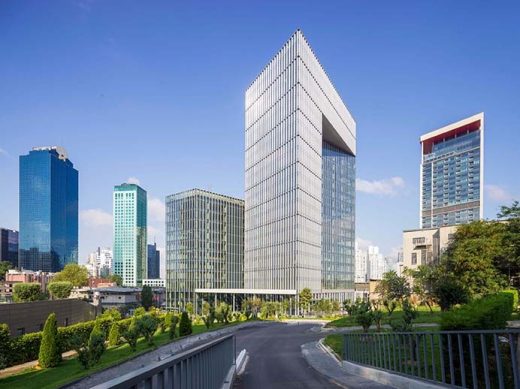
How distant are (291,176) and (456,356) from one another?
80529 mm

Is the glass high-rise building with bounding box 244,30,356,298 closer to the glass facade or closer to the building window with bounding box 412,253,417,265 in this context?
the glass facade

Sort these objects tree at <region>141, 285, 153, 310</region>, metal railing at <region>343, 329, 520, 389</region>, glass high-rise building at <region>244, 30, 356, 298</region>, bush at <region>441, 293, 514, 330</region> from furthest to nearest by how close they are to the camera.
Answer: tree at <region>141, 285, 153, 310</region>, glass high-rise building at <region>244, 30, 356, 298</region>, bush at <region>441, 293, 514, 330</region>, metal railing at <region>343, 329, 520, 389</region>

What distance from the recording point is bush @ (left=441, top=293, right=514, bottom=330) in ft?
33.6

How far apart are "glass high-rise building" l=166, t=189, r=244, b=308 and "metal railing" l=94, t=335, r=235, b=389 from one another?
101656 millimetres

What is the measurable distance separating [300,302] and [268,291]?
1209 cm

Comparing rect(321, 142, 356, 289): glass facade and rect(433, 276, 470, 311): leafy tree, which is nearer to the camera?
rect(433, 276, 470, 311): leafy tree

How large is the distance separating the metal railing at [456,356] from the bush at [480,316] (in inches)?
20.8

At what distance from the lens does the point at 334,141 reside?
12331 centimetres

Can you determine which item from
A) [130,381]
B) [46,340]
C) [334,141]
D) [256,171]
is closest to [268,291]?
[256,171]

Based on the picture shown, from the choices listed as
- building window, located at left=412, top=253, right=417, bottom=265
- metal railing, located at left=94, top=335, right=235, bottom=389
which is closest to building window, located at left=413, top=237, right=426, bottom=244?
building window, located at left=412, top=253, right=417, bottom=265

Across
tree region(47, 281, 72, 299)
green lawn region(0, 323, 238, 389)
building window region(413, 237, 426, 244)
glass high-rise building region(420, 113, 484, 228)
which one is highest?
glass high-rise building region(420, 113, 484, 228)

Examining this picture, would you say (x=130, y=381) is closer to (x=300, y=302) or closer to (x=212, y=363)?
(x=212, y=363)

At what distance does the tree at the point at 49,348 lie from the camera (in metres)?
30.2

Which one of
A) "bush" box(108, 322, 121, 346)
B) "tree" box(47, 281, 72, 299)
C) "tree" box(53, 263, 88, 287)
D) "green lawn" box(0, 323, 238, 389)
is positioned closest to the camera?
"green lawn" box(0, 323, 238, 389)
